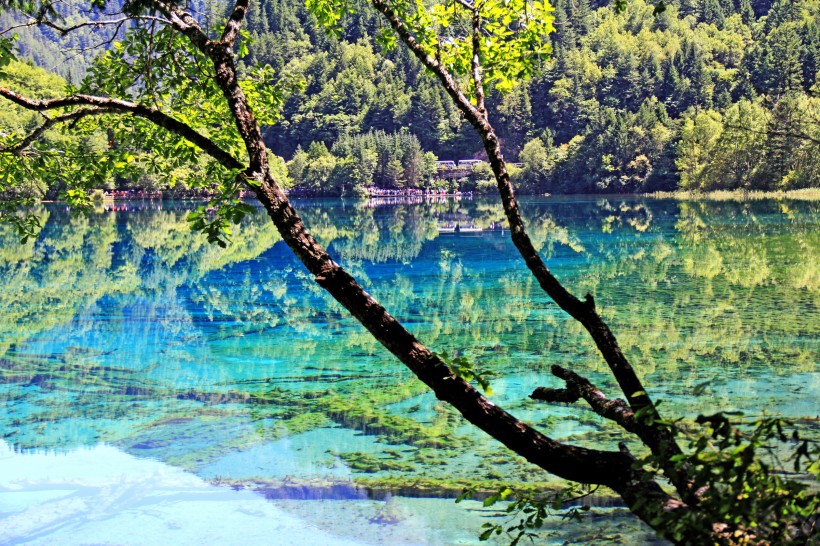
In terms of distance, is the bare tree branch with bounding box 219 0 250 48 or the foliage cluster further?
the foliage cluster

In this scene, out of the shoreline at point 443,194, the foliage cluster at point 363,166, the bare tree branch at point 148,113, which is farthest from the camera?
the foliage cluster at point 363,166

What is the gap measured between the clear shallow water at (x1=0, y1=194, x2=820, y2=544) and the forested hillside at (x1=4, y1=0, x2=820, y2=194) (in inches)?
2821

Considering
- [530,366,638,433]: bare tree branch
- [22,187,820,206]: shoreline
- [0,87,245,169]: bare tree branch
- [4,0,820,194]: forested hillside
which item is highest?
[4,0,820,194]: forested hillside

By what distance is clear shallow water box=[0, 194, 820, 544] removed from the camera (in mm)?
9102

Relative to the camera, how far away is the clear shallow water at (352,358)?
9102mm

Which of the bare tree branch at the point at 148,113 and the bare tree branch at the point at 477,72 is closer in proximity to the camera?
the bare tree branch at the point at 148,113

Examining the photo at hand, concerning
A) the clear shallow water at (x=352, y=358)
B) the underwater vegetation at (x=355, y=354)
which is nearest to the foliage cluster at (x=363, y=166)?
the underwater vegetation at (x=355, y=354)

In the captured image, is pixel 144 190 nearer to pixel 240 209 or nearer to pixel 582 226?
pixel 582 226

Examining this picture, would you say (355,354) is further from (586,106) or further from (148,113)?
(586,106)

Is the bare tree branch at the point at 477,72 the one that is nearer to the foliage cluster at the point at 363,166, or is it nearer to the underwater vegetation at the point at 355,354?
the underwater vegetation at the point at 355,354

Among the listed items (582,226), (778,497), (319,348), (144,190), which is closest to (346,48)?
(144,190)

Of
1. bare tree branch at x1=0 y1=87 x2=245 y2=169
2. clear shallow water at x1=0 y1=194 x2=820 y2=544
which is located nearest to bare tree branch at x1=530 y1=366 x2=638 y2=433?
bare tree branch at x1=0 y1=87 x2=245 y2=169

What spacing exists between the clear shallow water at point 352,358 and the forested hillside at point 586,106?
235ft

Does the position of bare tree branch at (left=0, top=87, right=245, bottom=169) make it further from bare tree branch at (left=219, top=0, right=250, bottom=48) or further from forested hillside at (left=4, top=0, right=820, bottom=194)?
forested hillside at (left=4, top=0, right=820, bottom=194)
